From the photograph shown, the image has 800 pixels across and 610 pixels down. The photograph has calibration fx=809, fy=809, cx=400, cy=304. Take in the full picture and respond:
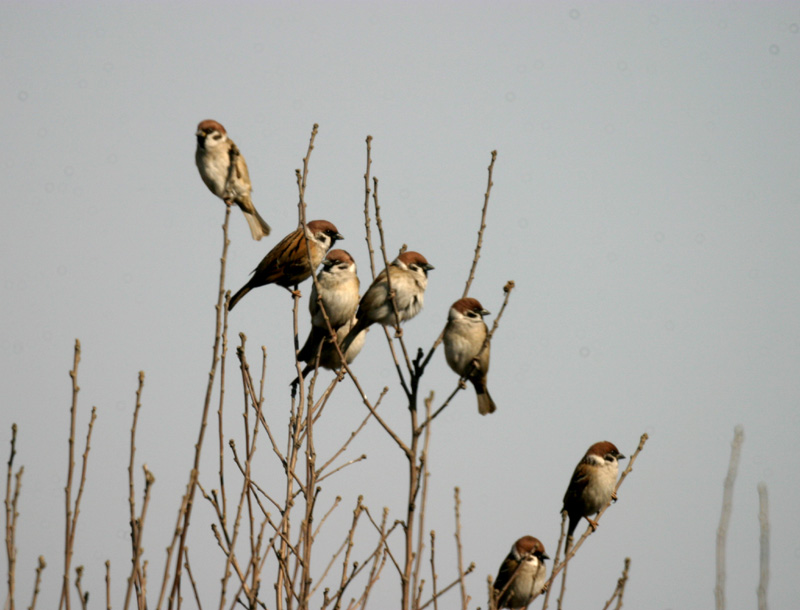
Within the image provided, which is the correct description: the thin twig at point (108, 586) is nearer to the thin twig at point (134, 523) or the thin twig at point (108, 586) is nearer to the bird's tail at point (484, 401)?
the thin twig at point (134, 523)

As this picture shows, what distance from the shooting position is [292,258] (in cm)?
551

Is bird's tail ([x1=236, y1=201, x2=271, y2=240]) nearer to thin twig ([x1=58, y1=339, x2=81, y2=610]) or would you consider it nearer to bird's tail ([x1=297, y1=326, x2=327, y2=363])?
bird's tail ([x1=297, y1=326, x2=327, y2=363])

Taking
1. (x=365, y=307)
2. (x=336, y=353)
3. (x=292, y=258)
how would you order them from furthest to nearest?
(x=336, y=353)
(x=292, y=258)
(x=365, y=307)

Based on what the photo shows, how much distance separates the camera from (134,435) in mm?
2529

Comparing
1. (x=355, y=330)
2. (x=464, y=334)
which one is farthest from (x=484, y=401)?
(x=355, y=330)

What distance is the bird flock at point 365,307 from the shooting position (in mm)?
4871

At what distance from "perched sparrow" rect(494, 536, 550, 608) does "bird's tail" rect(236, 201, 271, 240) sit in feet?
9.71

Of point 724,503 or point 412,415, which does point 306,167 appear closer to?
point 412,415

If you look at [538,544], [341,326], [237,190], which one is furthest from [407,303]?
[538,544]

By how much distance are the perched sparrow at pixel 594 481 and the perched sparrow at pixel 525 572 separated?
0.31 meters

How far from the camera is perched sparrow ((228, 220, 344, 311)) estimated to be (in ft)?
18.0

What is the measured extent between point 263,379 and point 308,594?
102 centimetres

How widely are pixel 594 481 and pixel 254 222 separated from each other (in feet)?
10.1

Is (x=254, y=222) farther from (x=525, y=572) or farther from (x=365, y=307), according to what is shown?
(x=525, y=572)
